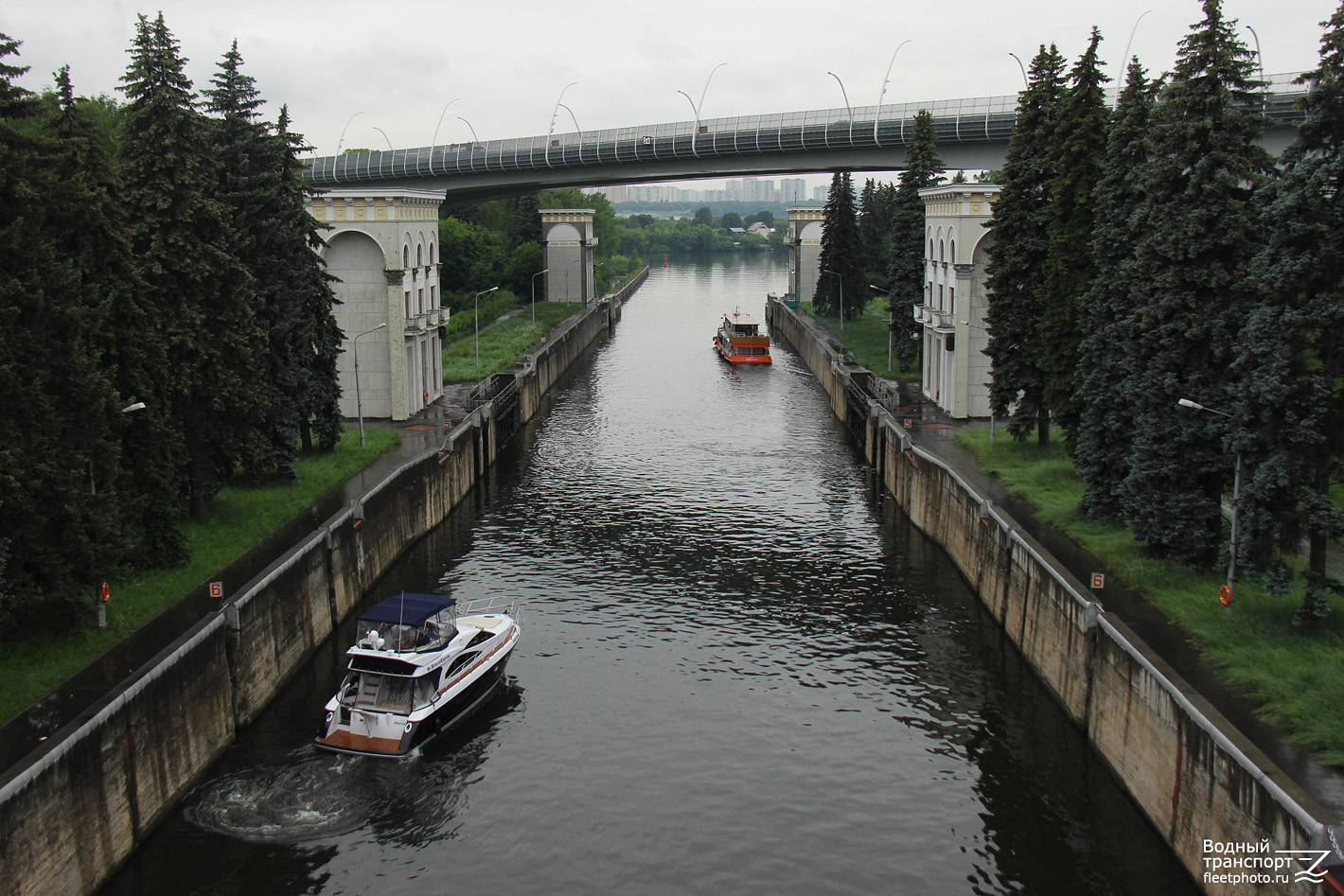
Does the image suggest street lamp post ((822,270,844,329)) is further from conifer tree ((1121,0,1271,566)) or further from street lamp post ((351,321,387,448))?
conifer tree ((1121,0,1271,566))

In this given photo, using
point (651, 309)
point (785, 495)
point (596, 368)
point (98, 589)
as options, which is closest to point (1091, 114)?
point (785, 495)

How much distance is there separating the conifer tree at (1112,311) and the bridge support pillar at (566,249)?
10034 centimetres

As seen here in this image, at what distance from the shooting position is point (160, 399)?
33656mm

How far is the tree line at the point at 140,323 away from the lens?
85.9 ft

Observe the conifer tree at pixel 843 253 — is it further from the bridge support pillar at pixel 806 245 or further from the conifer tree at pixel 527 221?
the conifer tree at pixel 527 221

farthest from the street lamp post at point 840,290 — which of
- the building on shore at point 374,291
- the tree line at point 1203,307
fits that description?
the tree line at point 1203,307

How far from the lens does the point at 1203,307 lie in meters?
31.3

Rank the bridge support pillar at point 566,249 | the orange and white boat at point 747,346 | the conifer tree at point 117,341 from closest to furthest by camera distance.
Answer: the conifer tree at point 117,341 → the orange and white boat at point 747,346 → the bridge support pillar at point 566,249

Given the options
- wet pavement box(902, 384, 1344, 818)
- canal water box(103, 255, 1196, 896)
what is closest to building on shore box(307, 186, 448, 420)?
canal water box(103, 255, 1196, 896)

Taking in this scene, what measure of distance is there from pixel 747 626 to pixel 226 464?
1830cm

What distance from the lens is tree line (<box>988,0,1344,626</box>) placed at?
25.9 metres

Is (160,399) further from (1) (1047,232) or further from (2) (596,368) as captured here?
(2) (596,368)

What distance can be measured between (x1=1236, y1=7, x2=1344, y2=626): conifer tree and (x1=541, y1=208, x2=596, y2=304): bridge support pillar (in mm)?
111931

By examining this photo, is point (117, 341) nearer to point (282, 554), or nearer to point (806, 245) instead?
point (282, 554)
